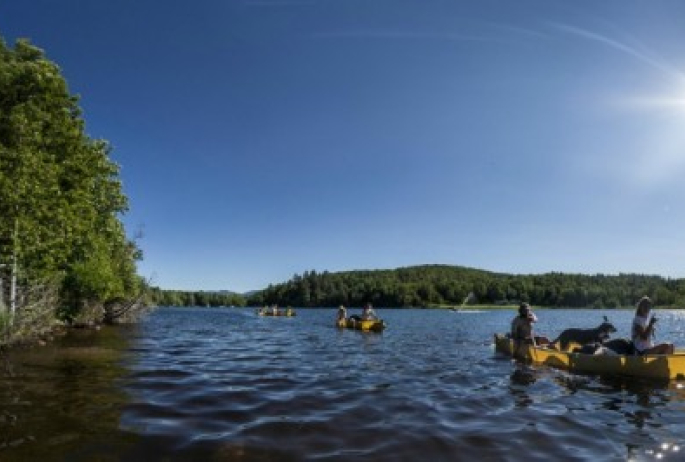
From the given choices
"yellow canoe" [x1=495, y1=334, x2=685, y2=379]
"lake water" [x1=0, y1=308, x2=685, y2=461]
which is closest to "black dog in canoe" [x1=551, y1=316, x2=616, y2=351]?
"yellow canoe" [x1=495, y1=334, x2=685, y2=379]

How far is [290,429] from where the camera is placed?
9.49 meters

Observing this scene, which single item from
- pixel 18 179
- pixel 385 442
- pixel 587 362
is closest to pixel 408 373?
pixel 587 362

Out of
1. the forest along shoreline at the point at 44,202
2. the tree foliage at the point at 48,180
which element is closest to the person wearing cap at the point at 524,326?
the forest along shoreline at the point at 44,202

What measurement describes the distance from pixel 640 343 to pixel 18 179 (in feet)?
79.9

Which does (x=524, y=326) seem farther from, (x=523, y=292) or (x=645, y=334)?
(x=523, y=292)

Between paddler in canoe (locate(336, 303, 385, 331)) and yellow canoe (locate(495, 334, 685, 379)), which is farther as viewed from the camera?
paddler in canoe (locate(336, 303, 385, 331))

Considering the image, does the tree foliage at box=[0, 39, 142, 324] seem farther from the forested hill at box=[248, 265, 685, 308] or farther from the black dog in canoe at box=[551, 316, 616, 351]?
the forested hill at box=[248, 265, 685, 308]

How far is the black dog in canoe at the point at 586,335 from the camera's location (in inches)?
828

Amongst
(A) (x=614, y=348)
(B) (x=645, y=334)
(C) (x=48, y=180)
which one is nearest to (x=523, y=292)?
(A) (x=614, y=348)

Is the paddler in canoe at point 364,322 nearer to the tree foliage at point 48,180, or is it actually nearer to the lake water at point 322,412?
the tree foliage at point 48,180

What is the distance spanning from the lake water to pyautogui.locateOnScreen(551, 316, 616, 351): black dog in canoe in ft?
11.1

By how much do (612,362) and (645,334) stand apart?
1410mm

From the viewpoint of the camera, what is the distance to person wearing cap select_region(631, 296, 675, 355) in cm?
1725

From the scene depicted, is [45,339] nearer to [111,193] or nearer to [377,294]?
[111,193]
